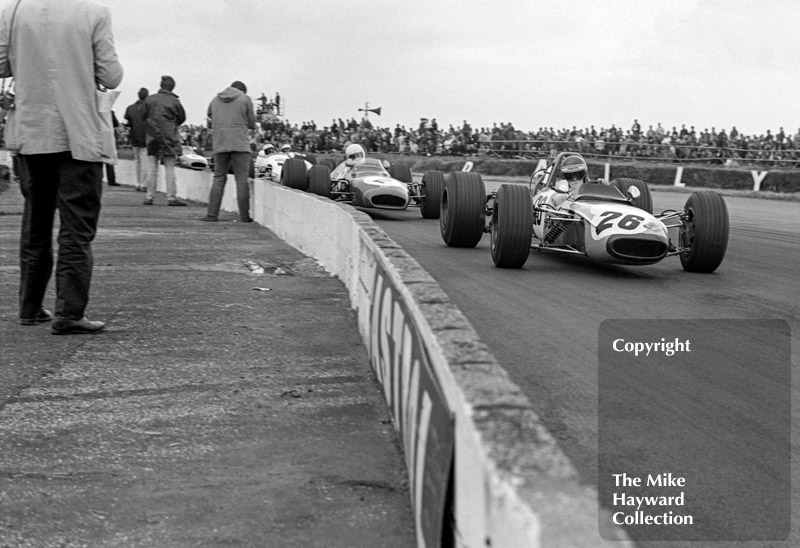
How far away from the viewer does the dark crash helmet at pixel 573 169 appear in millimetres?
10570

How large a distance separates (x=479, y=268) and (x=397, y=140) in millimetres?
33477

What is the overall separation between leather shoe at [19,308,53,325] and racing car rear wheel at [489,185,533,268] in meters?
4.35

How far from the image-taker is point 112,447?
372 cm

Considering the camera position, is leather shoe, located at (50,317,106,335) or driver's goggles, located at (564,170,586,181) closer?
leather shoe, located at (50,317,106,335)

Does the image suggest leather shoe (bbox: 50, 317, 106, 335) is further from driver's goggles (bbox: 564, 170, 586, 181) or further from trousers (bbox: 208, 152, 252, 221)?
trousers (bbox: 208, 152, 252, 221)

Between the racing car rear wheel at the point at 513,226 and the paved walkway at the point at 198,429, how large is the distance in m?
2.32

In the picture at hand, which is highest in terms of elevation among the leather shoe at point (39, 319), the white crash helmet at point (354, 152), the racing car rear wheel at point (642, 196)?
the white crash helmet at point (354, 152)

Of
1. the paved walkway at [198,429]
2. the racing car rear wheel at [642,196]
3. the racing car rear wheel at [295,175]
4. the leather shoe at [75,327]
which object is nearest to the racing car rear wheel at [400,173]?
the racing car rear wheel at [295,175]

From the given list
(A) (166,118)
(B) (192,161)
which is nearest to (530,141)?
(B) (192,161)

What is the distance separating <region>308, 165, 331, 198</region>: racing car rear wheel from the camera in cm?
1552

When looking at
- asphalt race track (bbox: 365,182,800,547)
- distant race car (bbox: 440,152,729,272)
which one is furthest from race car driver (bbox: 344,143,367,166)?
distant race car (bbox: 440,152,729,272)

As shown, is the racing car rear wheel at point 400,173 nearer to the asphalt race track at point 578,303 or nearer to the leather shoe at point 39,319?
the asphalt race track at point 578,303

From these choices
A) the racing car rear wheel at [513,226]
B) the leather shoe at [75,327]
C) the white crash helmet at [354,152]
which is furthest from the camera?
the white crash helmet at [354,152]

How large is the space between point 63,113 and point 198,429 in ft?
7.31
